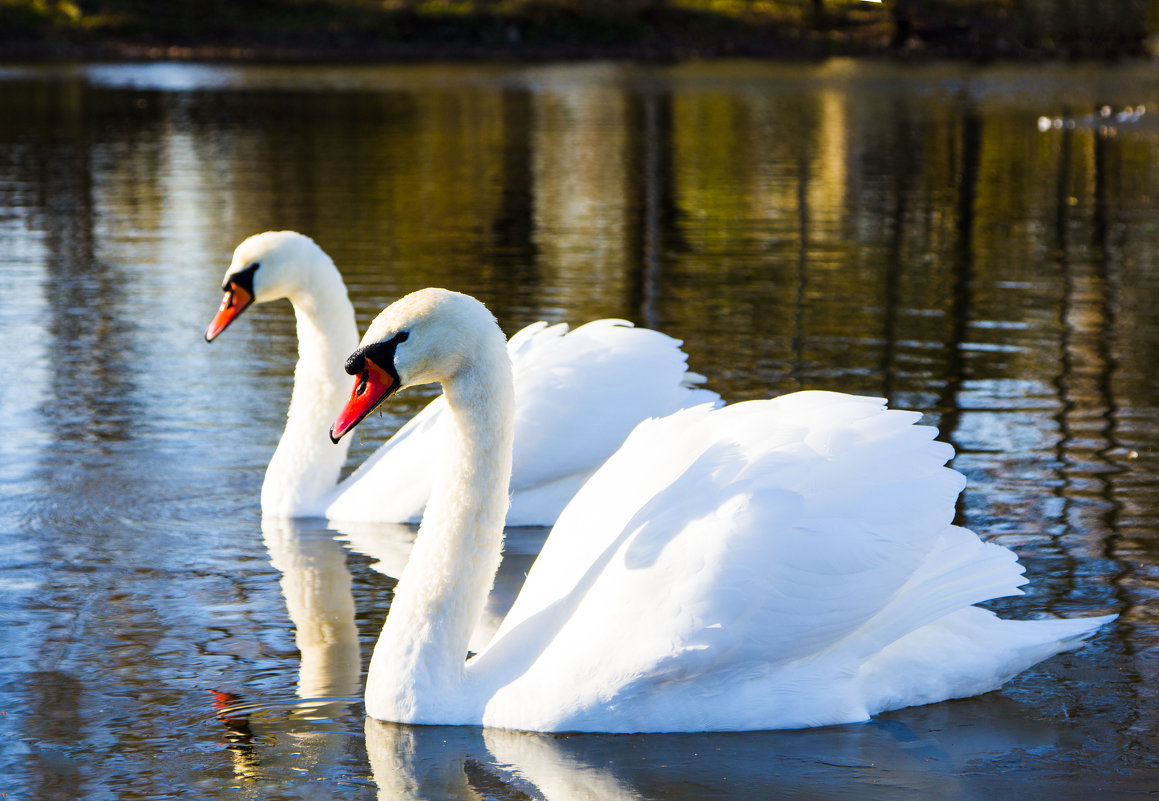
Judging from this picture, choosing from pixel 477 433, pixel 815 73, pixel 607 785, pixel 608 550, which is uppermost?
pixel 815 73

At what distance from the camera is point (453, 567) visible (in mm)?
5102

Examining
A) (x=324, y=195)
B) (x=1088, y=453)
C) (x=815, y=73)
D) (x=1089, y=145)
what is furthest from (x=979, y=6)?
(x=1088, y=453)

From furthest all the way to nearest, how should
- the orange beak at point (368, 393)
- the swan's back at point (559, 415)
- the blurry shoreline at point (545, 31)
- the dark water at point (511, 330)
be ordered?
the blurry shoreline at point (545, 31), the swan's back at point (559, 415), the orange beak at point (368, 393), the dark water at point (511, 330)

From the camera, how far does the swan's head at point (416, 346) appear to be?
16.3ft

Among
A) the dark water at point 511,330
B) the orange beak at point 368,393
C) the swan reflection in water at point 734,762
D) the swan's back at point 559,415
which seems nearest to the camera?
the swan reflection in water at point 734,762

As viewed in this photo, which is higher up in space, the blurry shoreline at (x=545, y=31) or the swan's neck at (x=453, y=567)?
the blurry shoreline at (x=545, y=31)

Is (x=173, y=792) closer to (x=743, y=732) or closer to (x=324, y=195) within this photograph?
(x=743, y=732)

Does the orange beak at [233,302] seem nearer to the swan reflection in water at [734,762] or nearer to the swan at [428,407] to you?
the swan at [428,407]

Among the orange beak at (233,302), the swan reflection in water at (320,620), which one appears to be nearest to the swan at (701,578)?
the swan reflection in water at (320,620)

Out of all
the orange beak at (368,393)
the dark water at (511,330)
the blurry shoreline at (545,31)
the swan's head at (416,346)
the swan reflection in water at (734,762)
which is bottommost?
the swan reflection in water at (734,762)

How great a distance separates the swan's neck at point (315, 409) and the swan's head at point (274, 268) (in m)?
0.07

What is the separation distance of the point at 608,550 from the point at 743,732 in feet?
2.35

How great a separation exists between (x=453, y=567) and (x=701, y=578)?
896 millimetres

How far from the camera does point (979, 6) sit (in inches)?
3100
